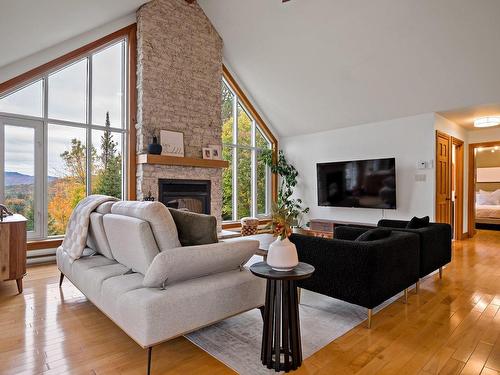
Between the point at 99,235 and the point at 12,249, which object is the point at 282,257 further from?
the point at 12,249

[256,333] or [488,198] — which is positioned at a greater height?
[488,198]

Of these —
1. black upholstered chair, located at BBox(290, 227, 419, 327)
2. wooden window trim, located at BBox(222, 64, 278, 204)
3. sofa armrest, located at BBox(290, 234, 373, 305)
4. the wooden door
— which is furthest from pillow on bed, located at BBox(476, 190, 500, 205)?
sofa armrest, located at BBox(290, 234, 373, 305)

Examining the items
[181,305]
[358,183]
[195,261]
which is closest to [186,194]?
[358,183]

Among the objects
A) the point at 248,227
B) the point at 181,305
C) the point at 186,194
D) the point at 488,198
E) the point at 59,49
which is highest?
the point at 59,49

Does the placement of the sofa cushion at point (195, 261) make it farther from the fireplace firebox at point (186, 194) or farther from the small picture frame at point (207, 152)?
the small picture frame at point (207, 152)

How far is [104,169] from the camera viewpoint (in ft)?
17.7

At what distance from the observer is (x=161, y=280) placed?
6.31 ft

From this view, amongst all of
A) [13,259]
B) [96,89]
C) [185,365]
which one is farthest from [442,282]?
[96,89]

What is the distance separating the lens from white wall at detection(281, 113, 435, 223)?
5.71 meters

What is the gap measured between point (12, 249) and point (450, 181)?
23.7 ft

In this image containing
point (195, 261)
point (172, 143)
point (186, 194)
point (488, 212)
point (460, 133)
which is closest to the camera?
point (195, 261)

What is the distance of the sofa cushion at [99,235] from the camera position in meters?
2.75

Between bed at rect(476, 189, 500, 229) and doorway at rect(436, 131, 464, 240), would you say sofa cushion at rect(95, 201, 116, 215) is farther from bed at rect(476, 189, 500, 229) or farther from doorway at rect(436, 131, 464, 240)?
bed at rect(476, 189, 500, 229)

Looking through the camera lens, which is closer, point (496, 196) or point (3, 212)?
point (3, 212)
